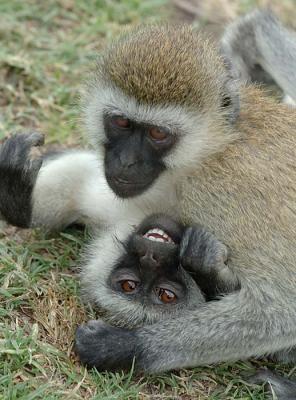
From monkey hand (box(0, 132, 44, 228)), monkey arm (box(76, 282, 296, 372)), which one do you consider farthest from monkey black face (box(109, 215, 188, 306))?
monkey hand (box(0, 132, 44, 228))

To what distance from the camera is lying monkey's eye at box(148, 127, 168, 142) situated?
5.29m

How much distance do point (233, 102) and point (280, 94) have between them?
210 centimetres

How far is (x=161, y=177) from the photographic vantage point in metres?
5.45

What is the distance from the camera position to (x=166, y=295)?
538 centimetres

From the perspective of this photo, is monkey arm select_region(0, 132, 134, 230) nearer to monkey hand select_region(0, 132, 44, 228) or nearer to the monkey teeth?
monkey hand select_region(0, 132, 44, 228)

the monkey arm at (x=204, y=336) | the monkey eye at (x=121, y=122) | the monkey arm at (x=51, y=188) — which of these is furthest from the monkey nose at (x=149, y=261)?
the monkey eye at (x=121, y=122)

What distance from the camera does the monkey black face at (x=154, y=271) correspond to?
17.4ft

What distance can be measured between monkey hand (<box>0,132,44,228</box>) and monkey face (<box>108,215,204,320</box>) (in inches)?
36.0

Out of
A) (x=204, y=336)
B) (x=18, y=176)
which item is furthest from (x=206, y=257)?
(x=18, y=176)

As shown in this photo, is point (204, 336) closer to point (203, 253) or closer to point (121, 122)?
point (203, 253)

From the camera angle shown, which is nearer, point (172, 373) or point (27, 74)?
point (172, 373)

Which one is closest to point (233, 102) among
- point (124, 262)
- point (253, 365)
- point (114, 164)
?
point (114, 164)

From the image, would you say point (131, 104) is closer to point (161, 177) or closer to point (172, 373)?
point (161, 177)

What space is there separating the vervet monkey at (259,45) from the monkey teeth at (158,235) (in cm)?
257
